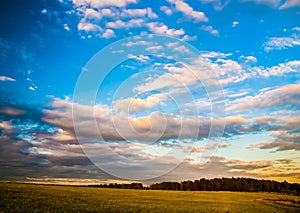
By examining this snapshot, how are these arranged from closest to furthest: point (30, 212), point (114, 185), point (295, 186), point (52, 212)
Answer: point (30, 212)
point (52, 212)
point (114, 185)
point (295, 186)

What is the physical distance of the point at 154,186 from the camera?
549 ft

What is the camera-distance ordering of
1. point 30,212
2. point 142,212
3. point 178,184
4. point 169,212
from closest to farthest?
point 30,212, point 142,212, point 169,212, point 178,184

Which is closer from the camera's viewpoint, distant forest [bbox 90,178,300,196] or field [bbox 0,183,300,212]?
field [bbox 0,183,300,212]

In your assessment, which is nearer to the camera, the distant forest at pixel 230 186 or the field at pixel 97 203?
the field at pixel 97 203

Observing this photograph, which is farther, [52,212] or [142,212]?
[142,212]

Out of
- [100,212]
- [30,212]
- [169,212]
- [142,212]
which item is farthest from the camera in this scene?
[169,212]

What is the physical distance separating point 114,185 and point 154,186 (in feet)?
94.6

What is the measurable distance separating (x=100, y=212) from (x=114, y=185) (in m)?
133

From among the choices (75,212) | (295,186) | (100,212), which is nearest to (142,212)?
(100,212)

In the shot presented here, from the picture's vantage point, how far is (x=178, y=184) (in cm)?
16625

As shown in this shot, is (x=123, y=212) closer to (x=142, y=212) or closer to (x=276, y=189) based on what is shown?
(x=142, y=212)

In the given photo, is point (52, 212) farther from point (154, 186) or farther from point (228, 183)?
point (228, 183)

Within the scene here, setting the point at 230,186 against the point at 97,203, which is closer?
the point at 97,203

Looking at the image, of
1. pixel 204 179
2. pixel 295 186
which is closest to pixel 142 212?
pixel 204 179
